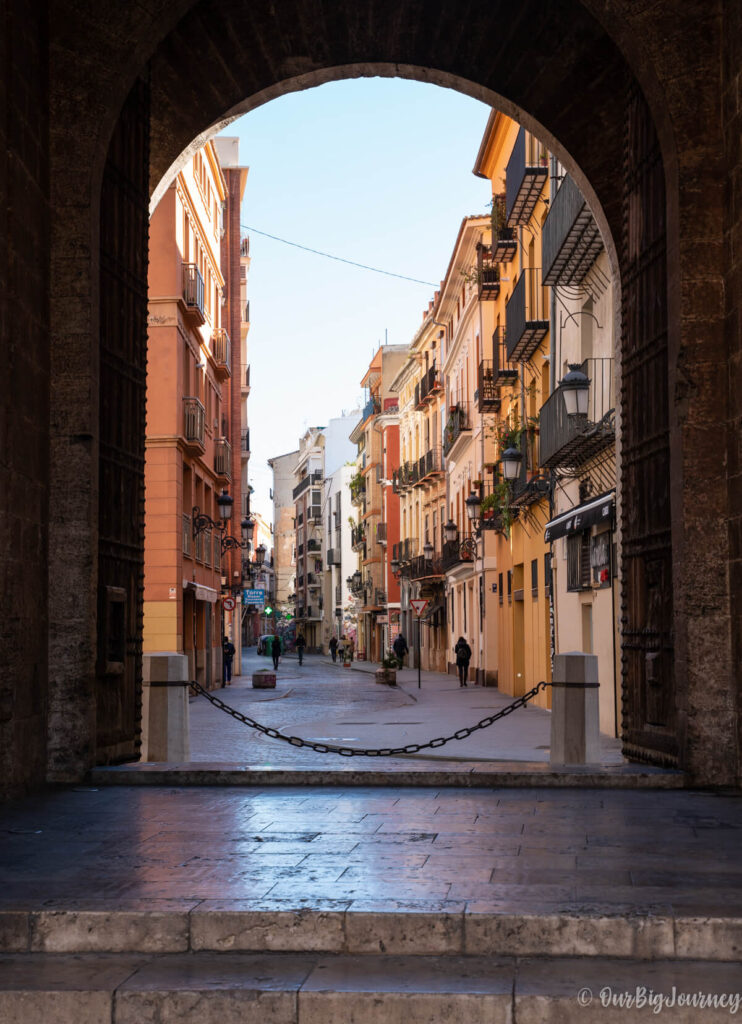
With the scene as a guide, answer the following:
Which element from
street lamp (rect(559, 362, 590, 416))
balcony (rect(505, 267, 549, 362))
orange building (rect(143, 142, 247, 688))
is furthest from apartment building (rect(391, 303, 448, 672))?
street lamp (rect(559, 362, 590, 416))

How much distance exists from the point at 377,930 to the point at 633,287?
7.57m

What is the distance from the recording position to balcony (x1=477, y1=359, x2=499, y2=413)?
34375 mm

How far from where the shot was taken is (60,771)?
1056 centimetres

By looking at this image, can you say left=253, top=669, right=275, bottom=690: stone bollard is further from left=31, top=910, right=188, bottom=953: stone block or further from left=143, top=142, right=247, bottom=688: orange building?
left=31, top=910, right=188, bottom=953: stone block

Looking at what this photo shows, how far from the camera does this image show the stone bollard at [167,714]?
40.2ft

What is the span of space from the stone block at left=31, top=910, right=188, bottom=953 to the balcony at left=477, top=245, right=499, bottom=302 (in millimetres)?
28995

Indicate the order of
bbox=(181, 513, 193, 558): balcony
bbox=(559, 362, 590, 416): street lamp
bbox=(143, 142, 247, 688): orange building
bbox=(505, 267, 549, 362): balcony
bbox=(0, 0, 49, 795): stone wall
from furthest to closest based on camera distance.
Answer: bbox=(181, 513, 193, 558): balcony
bbox=(143, 142, 247, 688): orange building
bbox=(505, 267, 549, 362): balcony
bbox=(559, 362, 590, 416): street lamp
bbox=(0, 0, 49, 795): stone wall

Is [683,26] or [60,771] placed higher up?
[683,26]

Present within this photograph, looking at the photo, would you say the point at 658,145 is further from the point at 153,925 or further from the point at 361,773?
the point at 153,925

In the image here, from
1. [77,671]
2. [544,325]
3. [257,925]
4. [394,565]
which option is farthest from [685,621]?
[394,565]

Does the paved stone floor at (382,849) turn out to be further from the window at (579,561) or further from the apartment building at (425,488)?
the apartment building at (425,488)

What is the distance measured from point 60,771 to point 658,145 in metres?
6.68

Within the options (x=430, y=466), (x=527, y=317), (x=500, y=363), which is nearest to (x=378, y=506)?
(x=430, y=466)

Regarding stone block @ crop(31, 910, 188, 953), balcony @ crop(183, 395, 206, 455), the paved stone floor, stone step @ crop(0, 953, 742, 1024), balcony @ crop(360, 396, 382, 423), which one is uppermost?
balcony @ crop(360, 396, 382, 423)
